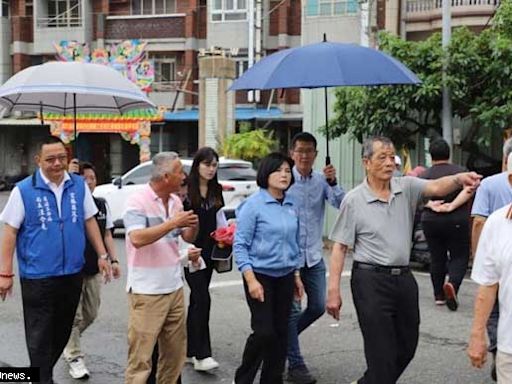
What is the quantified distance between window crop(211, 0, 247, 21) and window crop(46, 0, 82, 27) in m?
6.49

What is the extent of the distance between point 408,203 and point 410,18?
1951cm

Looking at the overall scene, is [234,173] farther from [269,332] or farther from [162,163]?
[162,163]

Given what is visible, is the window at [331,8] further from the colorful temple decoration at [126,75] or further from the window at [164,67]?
the window at [164,67]

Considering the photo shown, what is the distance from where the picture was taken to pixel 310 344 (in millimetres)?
6980

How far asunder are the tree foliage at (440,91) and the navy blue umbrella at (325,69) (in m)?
5.85

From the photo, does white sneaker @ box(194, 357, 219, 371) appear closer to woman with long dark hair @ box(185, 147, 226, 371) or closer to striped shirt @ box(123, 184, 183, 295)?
woman with long dark hair @ box(185, 147, 226, 371)

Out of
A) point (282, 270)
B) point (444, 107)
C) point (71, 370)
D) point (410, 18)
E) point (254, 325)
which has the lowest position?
point (71, 370)

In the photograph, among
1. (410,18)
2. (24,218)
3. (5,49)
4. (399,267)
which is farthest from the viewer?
(5,49)

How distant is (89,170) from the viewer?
21.5 feet

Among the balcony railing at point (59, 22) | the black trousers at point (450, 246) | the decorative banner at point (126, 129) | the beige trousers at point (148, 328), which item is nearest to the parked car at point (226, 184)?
the black trousers at point (450, 246)

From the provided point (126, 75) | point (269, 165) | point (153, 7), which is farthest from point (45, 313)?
point (153, 7)

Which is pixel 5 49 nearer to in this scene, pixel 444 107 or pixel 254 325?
pixel 444 107

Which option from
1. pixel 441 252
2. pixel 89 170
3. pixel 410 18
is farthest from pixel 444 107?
pixel 410 18

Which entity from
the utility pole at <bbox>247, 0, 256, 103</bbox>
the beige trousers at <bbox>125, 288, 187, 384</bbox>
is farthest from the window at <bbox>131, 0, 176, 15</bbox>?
the beige trousers at <bbox>125, 288, 187, 384</bbox>
